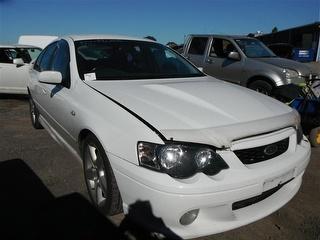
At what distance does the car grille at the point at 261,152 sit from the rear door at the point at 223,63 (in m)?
5.61

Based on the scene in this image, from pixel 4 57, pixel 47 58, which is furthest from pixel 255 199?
pixel 4 57

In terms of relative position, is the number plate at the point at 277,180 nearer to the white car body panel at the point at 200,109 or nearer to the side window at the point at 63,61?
the white car body panel at the point at 200,109

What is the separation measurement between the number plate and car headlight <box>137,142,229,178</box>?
372 mm

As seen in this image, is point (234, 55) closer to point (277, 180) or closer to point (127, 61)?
point (127, 61)

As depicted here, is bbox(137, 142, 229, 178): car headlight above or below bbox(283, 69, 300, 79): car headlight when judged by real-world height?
above

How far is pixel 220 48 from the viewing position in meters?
8.98

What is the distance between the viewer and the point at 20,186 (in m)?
3.81

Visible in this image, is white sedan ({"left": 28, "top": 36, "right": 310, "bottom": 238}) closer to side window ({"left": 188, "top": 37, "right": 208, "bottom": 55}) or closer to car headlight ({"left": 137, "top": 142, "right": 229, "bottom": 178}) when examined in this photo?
car headlight ({"left": 137, "top": 142, "right": 229, "bottom": 178})

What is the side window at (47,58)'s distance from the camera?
4.80m

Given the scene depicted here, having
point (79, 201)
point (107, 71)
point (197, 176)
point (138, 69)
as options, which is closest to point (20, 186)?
point (79, 201)

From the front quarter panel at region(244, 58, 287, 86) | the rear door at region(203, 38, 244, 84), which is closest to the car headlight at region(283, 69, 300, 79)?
the front quarter panel at region(244, 58, 287, 86)

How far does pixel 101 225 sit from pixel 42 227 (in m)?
0.49

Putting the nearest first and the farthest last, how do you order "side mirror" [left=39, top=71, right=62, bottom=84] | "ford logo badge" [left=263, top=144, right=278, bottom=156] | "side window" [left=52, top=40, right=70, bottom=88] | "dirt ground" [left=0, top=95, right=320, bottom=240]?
"ford logo badge" [left=263, top=144, right=278, bottom=156] → "dirt ground" [left=0, top=95, right=320, bottom=240] → "side mirror" [left=39, top=71, right=62, bottom=84] → "side window" [left=52, top=40, right=70, bottom=88]

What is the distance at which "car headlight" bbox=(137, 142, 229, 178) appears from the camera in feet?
7.97
